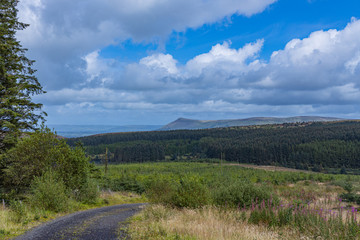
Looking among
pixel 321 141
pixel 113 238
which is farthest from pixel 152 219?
pixel 321 141

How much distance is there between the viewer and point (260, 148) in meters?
138

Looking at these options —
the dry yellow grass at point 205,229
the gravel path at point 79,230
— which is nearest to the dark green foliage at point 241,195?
the dry yellow grass at point 205,229

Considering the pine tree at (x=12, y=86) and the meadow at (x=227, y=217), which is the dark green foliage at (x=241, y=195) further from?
the pine tree at (x=12, y=86)

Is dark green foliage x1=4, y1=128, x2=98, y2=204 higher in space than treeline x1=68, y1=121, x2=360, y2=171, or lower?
higher

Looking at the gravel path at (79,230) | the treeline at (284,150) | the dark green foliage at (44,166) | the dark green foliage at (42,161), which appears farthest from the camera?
the treeline at (284,150)

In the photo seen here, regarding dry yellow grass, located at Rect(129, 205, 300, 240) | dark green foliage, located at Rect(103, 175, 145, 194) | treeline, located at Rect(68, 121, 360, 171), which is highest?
dry yellow grass, located at Rect(129, 205, 300, 240)

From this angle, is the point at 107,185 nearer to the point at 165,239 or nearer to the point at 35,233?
the point at 35,233

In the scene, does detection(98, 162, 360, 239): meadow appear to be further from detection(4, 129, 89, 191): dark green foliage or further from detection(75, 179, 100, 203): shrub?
detection(75, 179, 100, 203): shrub

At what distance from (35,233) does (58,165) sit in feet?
32.1

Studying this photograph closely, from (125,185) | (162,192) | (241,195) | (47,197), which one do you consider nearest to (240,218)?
(241,195)

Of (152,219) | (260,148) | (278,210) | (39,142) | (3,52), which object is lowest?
(260,148)

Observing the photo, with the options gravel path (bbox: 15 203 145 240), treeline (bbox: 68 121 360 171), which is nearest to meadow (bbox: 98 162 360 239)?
gravel path (bbox: 15 203 145 240)

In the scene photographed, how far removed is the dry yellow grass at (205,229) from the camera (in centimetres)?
880

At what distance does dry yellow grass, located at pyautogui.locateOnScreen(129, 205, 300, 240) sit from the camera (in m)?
8.80
